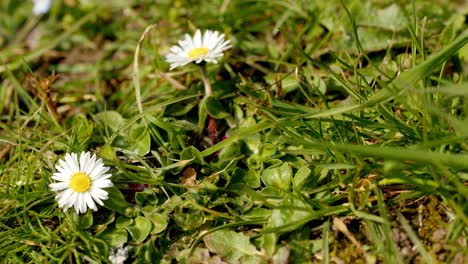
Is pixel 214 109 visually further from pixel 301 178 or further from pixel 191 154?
pixel 301 178

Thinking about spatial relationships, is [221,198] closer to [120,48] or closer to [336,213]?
[336,213]

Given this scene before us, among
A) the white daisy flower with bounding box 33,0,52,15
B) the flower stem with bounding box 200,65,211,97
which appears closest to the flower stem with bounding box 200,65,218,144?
the flower stem with bounding box 200,65,211,97

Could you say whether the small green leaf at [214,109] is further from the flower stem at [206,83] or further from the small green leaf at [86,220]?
the small green leaf at [86,220]

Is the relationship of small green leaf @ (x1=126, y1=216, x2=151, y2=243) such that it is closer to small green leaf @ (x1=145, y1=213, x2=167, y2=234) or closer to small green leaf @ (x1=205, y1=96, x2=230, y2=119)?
small green leaf @ (x1=145, y1=213, x2=167, y2=234)

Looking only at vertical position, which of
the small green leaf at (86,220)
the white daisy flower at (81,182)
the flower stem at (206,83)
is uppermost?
the flower stem at (206,83)

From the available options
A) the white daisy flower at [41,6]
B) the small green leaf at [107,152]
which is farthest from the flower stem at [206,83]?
the white daisy flower at [41,6]

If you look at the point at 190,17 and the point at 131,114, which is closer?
the point at 131,114

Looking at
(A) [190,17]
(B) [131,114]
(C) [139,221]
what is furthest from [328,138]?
(A) [190,17]

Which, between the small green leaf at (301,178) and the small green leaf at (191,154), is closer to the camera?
the small green leaf at (301,178)
